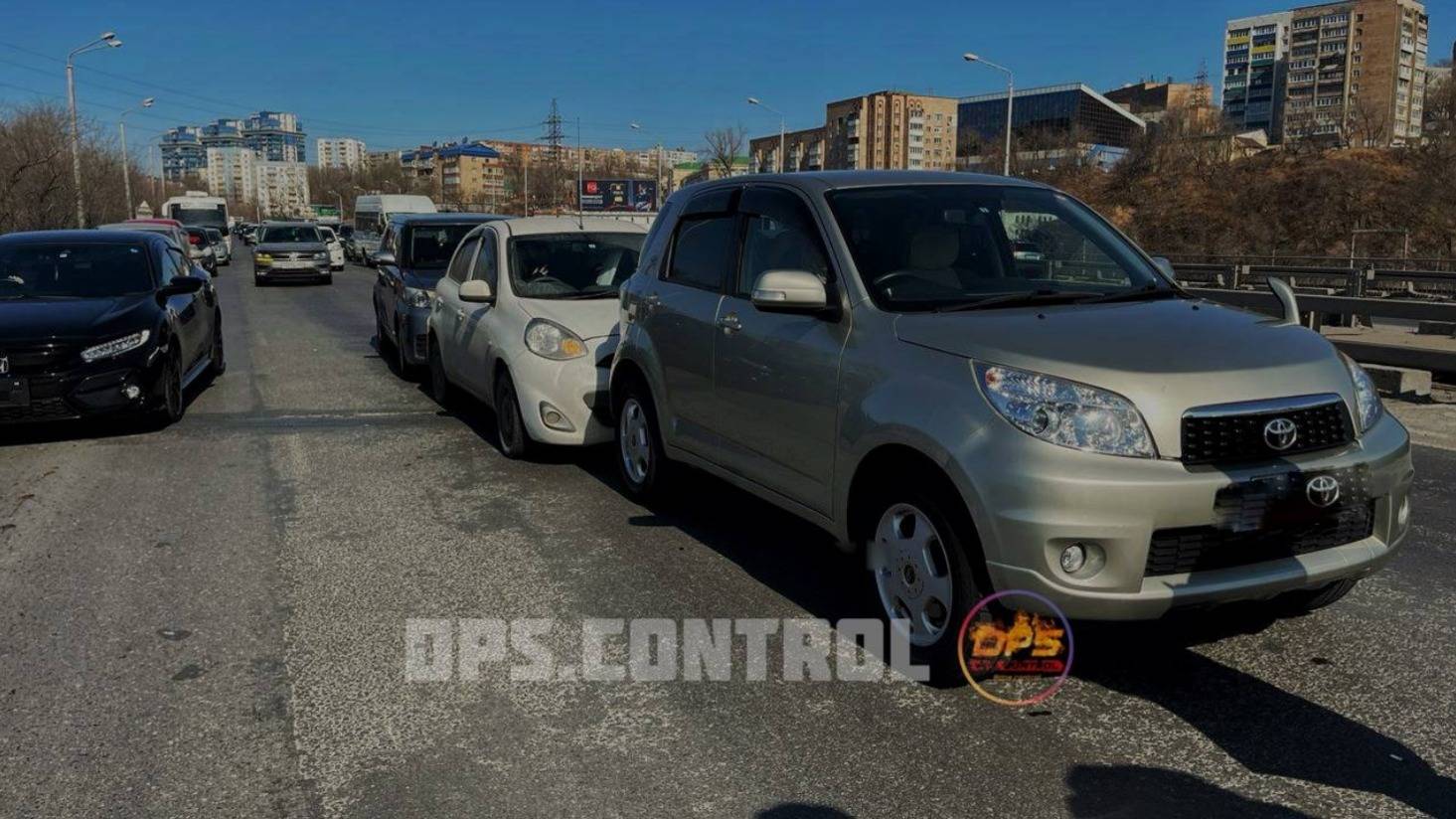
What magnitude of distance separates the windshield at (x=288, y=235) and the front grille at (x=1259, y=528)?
102 feet

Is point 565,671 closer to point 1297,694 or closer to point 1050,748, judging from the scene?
point 1050,748

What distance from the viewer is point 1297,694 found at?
3916 millimetres

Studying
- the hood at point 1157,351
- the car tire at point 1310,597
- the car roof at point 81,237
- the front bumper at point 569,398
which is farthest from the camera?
the car roof at point 81,237

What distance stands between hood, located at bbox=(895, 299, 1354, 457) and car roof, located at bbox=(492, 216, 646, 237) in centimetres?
516

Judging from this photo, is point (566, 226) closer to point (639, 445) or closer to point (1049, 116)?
point (639, 445)

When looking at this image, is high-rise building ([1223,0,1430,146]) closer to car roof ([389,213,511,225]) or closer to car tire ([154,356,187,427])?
car roof ([389,213,511,225])

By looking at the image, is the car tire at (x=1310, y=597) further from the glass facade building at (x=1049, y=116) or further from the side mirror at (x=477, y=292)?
the glass facade building at (x=1049, y=116)

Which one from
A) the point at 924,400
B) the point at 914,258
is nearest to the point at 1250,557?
the point at 924,400

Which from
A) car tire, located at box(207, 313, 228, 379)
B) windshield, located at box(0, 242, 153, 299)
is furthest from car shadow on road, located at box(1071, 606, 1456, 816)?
car tire, located at box(207, 313, 228, 379)

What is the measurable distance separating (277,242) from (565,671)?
2963 cm

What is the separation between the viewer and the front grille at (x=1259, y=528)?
139 inches

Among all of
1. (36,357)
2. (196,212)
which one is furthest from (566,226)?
(196,212)

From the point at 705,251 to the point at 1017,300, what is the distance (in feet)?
6.46

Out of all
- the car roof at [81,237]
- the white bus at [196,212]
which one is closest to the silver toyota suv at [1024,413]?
the car roof at [81,237]
